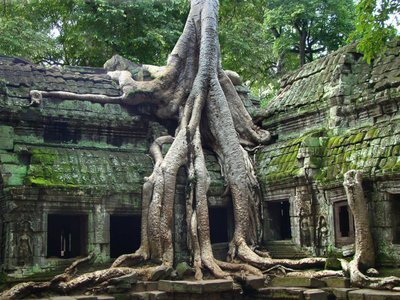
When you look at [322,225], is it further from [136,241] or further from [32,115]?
[32,115]

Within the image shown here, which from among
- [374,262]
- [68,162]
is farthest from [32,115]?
[374,262]

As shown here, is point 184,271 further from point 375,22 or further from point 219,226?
point 375,22

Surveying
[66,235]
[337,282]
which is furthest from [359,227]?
[66,235]

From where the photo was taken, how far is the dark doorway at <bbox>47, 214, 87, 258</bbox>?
436 inches

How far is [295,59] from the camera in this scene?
23297 millimetres

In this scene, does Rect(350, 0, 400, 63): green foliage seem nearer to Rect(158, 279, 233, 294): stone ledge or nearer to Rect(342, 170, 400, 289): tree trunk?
Rect(342, 170, 400, 289): tree trunk

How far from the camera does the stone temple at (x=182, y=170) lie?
9.99 m

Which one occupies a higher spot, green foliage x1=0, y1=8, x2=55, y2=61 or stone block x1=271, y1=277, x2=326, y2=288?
green foliage x1=0, y1=8, x2=55, y2=61

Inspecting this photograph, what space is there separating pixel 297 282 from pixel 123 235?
196 inches

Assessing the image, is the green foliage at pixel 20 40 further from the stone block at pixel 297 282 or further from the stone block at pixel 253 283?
the stone block at pixel 297 282

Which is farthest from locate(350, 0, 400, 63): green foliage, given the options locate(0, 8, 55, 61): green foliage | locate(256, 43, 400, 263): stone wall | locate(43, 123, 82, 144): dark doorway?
locate(0, 8, 55, 61): green foliage

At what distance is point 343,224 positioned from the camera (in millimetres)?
10586

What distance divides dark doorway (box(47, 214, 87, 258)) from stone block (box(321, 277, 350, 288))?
451cm

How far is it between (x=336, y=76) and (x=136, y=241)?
5859 millimetres
